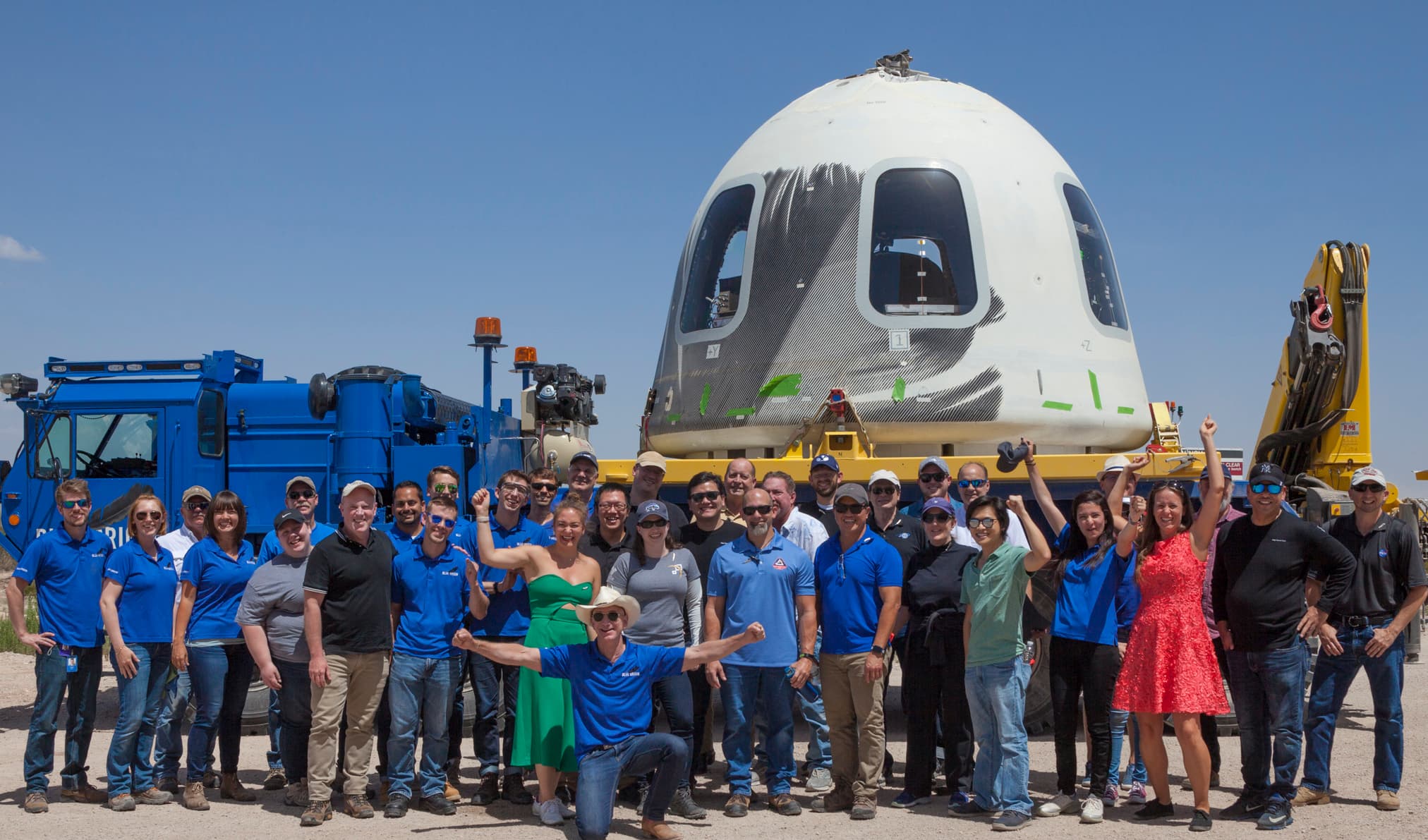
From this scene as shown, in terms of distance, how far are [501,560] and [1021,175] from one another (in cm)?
546

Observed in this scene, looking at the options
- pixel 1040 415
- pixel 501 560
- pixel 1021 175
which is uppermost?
pixel 1021 175

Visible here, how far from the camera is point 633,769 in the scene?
5766mm

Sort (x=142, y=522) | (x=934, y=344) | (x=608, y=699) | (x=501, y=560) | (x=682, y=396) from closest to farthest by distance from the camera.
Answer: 1. (x=608, y=699)
2. (x=501, y=560)
3. (x=142, y=522)
4. (x=934, y=344)
5. (x=682, y=396)

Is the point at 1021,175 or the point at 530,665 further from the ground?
the point at 1021,175

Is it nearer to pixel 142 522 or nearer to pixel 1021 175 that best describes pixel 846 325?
pixel 1021 175

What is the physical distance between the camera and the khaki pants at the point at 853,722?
6.24 meters

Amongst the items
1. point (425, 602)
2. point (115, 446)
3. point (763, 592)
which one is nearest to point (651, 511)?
point (763, 592)

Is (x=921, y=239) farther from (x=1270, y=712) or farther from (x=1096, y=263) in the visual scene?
(x=1270, y=712)

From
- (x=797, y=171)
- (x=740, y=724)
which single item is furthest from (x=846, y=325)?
(x=740, y=724)

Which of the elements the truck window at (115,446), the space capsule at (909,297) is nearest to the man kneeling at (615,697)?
the space capsule at (909,297)

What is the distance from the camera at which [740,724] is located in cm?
629

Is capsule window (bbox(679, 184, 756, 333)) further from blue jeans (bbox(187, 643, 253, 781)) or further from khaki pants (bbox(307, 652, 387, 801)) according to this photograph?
blue jeans (bbox(187, 643, 253, 781))

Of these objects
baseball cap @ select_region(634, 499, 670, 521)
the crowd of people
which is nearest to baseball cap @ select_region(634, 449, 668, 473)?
the crowd of people

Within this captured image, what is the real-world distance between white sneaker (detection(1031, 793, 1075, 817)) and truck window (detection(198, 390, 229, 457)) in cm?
744
